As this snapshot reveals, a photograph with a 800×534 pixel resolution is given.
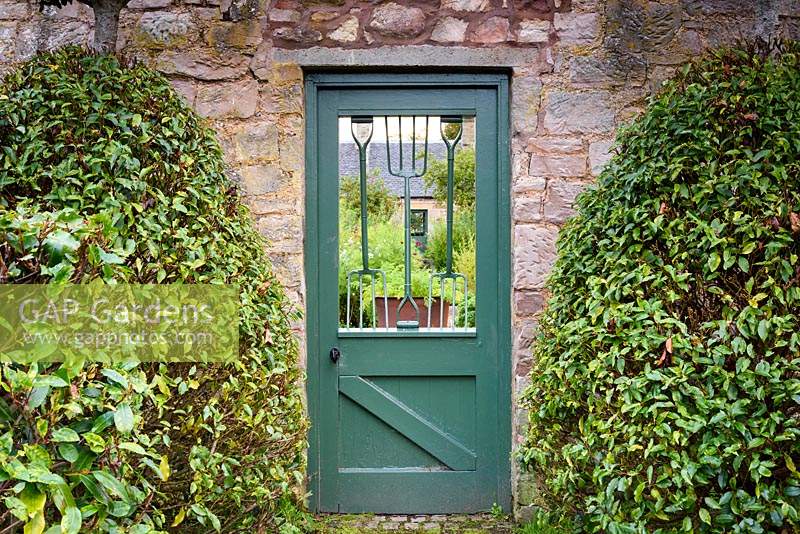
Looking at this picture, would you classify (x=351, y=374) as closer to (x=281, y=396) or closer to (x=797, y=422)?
(x=281, y=396)

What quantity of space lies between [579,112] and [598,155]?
24 centimetres

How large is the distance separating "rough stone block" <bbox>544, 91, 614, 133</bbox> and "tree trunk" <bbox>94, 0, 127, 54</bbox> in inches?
83.2

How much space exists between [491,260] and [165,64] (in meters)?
1.97

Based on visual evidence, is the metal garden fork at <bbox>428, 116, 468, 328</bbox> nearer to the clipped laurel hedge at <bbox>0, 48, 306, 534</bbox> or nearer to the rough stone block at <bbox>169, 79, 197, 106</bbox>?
the clipped laurel hedge at <bbox>0, 48, 306, 534</bbox>

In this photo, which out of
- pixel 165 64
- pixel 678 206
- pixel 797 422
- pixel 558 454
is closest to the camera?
pixel 797 422

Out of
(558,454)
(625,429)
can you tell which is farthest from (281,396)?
(625,429)

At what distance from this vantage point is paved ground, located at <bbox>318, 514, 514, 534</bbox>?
354cm

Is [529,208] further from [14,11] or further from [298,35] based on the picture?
[14,11]

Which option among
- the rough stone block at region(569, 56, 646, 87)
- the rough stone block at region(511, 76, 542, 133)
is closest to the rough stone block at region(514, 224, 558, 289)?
the rough stone block at region(511, 76, 542, 133)

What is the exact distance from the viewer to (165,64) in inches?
140

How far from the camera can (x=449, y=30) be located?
11.7 feet

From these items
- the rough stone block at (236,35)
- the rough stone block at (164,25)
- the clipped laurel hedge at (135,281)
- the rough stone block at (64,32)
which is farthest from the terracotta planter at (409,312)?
the rough stone block at (64,32)

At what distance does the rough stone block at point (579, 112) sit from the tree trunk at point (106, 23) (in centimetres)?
211

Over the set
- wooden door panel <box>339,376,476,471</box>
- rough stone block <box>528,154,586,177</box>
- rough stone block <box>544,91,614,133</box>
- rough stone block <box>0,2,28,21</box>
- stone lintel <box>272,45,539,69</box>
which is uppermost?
rough stone block <box>0,2,28,21</box>
